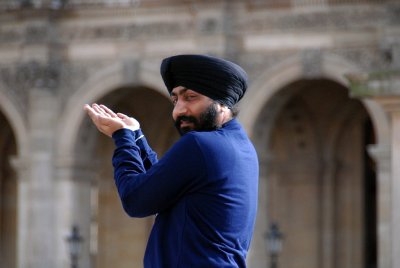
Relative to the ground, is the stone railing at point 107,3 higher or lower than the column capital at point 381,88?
higher

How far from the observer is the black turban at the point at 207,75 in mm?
4066

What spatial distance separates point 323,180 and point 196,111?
774 inches

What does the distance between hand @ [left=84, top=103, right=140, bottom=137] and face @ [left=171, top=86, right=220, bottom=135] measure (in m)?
0.20

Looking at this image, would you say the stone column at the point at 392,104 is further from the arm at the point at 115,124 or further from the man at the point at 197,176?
the man at the point at 197,176

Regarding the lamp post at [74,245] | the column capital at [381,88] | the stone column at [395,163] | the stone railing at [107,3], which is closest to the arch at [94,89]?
the stone railing at [107,3]

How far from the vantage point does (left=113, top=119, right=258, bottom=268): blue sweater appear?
3.93m

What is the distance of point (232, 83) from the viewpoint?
13.5 ft

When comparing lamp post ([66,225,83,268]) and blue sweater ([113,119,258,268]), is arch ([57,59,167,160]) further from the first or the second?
blue sweater ([113,119,258,268])

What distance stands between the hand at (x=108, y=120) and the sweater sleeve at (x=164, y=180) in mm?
186

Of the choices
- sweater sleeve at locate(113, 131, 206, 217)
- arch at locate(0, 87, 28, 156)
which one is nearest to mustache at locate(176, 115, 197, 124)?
sweater sleeve at locate(113, 131, 206, 217)

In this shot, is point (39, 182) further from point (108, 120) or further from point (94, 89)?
point (108, 120)

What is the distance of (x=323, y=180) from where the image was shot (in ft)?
77.3

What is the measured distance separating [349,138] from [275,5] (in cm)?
336

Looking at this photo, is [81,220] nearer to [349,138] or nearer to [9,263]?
[9,263]
